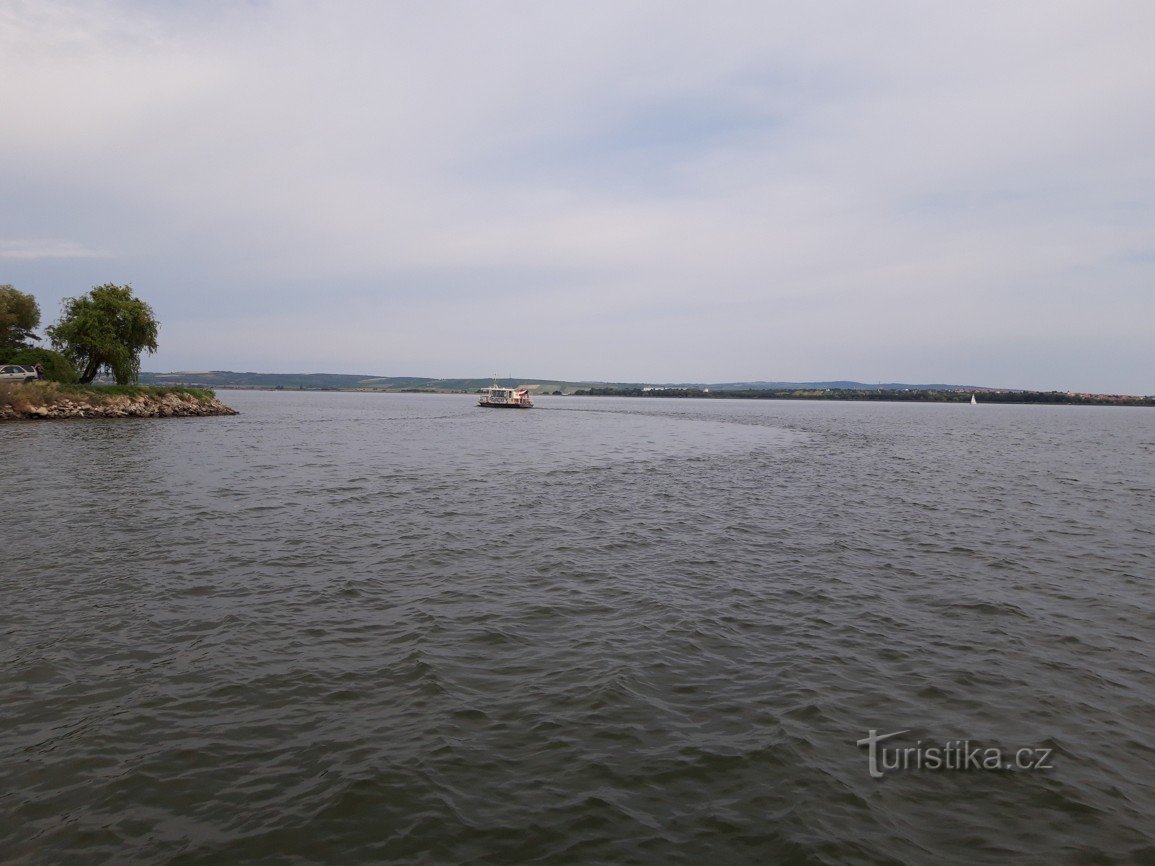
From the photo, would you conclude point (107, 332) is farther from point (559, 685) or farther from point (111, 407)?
point (559, 685)

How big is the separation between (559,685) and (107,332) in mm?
91017

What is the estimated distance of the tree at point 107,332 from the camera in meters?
74.4

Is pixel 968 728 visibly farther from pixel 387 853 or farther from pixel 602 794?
pixel 387 853

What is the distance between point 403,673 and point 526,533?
1022 centimetres

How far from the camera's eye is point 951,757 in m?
7.73

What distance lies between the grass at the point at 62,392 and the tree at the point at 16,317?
13.3 metres

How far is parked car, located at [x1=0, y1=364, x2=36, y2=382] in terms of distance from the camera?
64.0 metres

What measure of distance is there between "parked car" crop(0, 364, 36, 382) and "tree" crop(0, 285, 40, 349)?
30.1 feet

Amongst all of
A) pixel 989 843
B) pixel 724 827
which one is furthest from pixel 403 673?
pixel 989 843

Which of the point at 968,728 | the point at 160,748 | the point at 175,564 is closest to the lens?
the point at 160,748

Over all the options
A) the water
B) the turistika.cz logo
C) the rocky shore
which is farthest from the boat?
the turistika.cz logo

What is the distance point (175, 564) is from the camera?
1517cm

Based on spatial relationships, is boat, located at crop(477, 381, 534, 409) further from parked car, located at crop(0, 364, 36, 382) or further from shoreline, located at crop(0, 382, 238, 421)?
parked car, located at crop(0, 364, 36, 382)

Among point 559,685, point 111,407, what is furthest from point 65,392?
point 559,685
